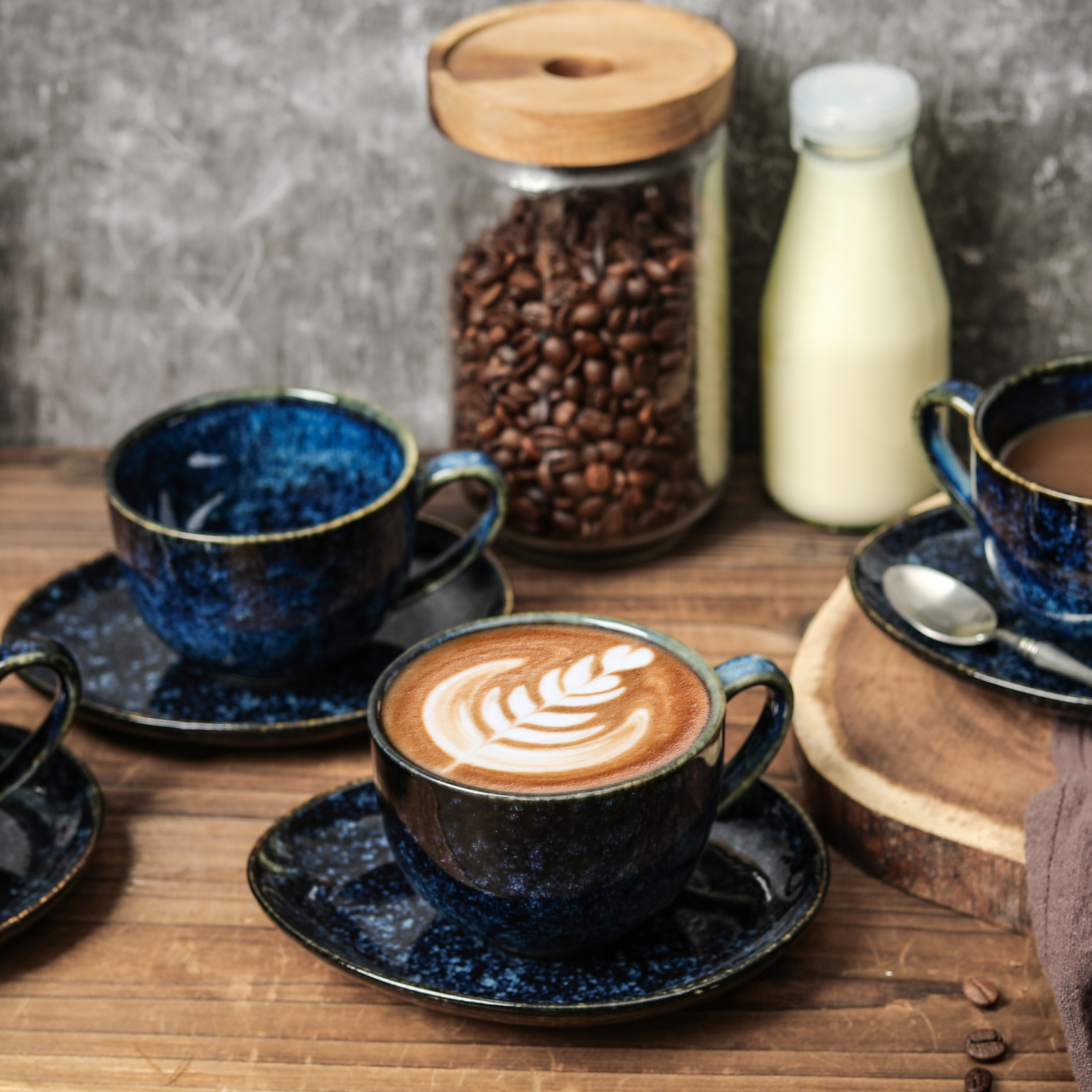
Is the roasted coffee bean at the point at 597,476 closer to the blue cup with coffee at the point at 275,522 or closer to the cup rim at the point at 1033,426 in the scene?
the blue cup with coffee at the point at 275,522

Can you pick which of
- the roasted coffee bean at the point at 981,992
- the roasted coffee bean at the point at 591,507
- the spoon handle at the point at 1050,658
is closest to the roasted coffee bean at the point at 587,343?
the roasted coffee bean at the point at 591,507

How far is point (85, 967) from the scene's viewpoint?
68 centimetres

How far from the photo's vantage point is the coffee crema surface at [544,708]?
1.98 ft

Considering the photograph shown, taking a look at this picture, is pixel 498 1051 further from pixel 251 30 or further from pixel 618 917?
pixel 251 30

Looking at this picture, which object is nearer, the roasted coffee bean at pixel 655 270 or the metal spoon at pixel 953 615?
the metal spoon at pixel 953 615

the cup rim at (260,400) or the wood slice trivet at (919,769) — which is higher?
the cup rim at (260,400)

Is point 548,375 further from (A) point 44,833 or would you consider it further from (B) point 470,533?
(A) point 44,833

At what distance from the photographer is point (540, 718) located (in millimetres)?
638

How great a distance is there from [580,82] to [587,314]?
0.15 m

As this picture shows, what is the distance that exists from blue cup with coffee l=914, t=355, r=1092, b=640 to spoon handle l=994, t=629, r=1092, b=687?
12 mm

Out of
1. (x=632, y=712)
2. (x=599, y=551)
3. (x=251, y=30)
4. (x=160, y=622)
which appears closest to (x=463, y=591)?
(x=599, y=551)

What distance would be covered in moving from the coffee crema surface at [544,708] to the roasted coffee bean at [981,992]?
183mm

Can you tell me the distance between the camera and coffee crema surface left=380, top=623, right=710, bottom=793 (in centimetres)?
60

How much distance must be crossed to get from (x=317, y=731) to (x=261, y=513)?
8.3 inches
